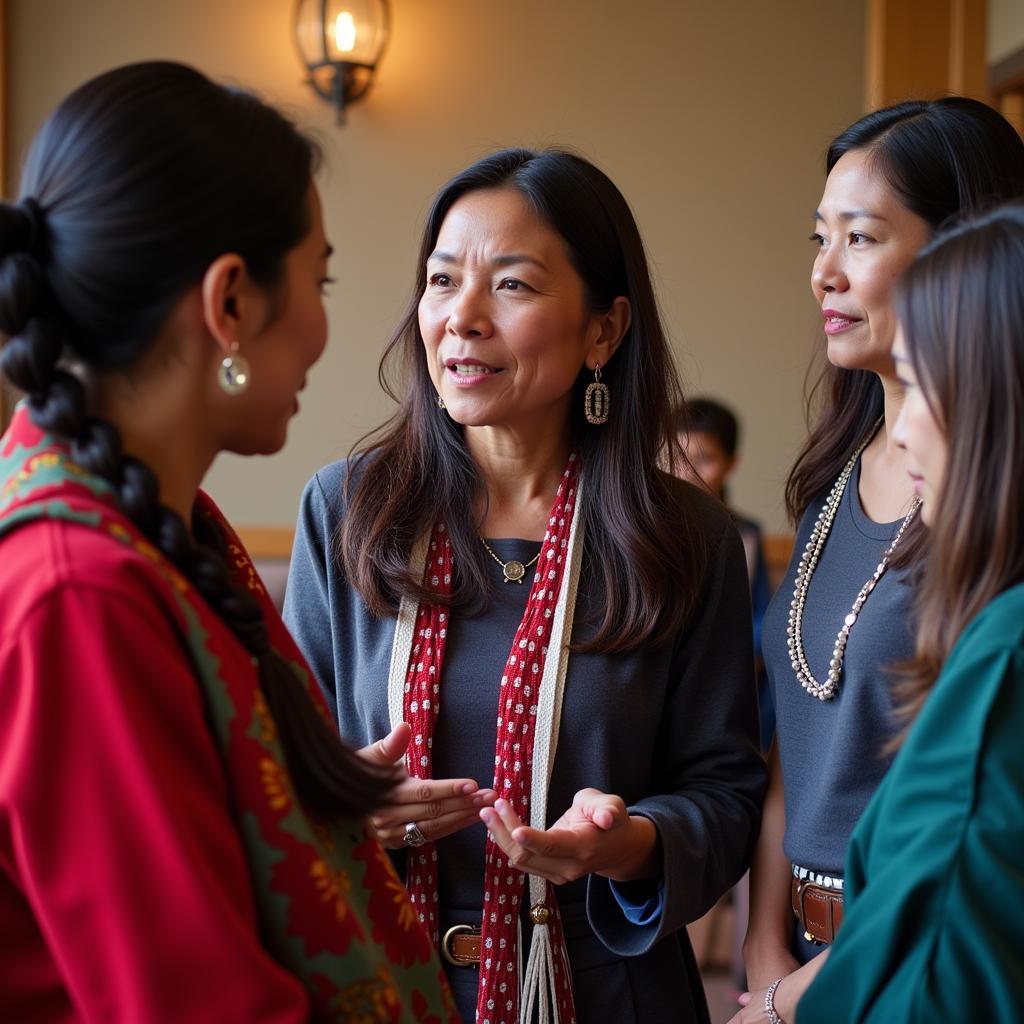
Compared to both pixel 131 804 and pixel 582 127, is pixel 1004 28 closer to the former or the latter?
pixel 582 127

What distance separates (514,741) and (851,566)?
0.47 metres

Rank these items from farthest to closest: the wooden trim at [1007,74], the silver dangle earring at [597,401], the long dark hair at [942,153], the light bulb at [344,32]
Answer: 1. the light bulb at [344,32]
2. the wooden trim at [1007,74]
3. the silver dangle earring at [597,401]
4. the long dark hair at [942,153]

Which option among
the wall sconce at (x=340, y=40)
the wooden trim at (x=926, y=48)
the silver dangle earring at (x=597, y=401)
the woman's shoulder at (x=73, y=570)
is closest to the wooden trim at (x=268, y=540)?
the wall sconce at (x=340, y=40)

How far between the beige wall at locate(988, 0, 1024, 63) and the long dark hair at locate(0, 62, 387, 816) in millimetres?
3802

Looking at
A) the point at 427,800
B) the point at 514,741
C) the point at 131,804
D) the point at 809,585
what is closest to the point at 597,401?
the point at 809,585

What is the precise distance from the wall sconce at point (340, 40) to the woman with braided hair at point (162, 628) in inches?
136

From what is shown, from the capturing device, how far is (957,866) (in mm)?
956

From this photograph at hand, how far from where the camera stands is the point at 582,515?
1717mm

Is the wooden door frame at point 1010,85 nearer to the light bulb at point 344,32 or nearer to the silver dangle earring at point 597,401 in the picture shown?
the light bulb at point 344,32

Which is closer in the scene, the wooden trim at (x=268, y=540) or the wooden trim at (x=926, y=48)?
the wooden trim at (x=926, y=48)

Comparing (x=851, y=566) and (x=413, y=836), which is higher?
(x=851, y=566)

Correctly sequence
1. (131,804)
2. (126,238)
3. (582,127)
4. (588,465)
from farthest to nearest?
(582,127) < (588,465) < (126,238) < (131,804)

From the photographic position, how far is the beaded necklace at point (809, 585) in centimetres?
155

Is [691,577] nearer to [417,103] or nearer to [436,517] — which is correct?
[436,517]
